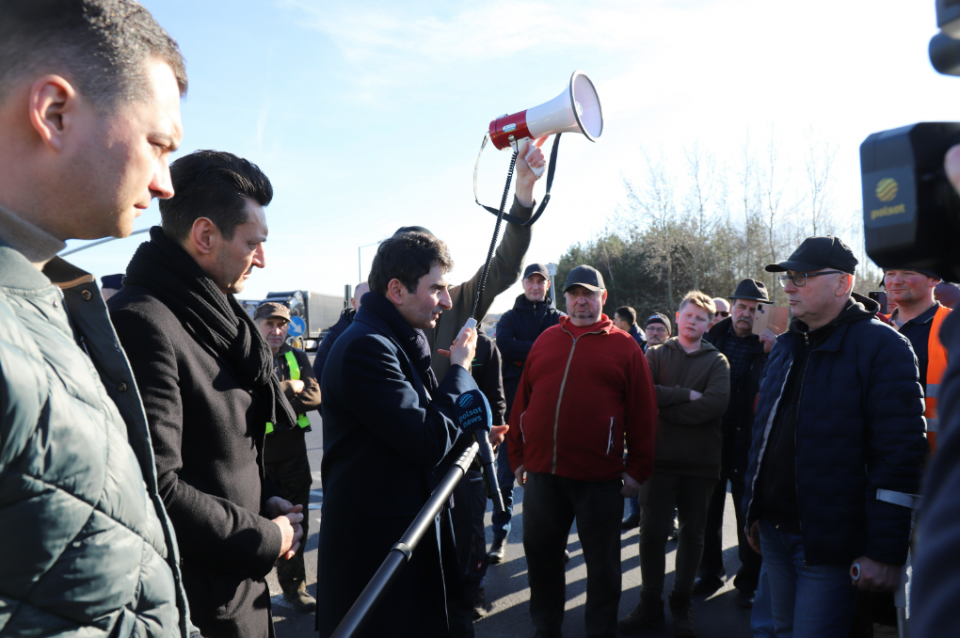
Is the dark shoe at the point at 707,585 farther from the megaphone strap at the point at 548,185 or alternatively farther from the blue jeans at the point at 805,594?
the megaphone strap at the point at 548,185

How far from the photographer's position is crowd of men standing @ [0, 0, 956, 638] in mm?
883

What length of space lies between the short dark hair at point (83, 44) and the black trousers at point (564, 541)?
11.3 ft

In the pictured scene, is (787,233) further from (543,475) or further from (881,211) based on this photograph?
(881,211)

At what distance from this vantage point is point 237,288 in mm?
1974

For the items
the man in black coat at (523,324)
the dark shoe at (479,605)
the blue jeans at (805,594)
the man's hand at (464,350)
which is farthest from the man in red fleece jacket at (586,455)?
the man in black coat at (523,324)

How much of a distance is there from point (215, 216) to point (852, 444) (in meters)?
2.81

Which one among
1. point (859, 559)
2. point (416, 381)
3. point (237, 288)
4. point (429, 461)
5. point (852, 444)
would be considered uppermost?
point (237, 288)

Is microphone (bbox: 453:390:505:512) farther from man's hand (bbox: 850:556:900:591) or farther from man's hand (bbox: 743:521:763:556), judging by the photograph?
man's hand (bbox: 743:521:763:556)

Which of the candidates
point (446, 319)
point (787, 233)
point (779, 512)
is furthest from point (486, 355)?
point (787, 233)

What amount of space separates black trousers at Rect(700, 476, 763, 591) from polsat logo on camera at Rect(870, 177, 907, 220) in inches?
169

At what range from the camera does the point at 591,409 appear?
12.7 feet

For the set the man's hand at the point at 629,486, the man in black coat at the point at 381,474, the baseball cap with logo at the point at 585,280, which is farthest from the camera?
the baseball cap with logo at the point at 585,280

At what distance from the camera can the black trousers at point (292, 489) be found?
4.38m

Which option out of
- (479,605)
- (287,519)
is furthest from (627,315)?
(287,519)
